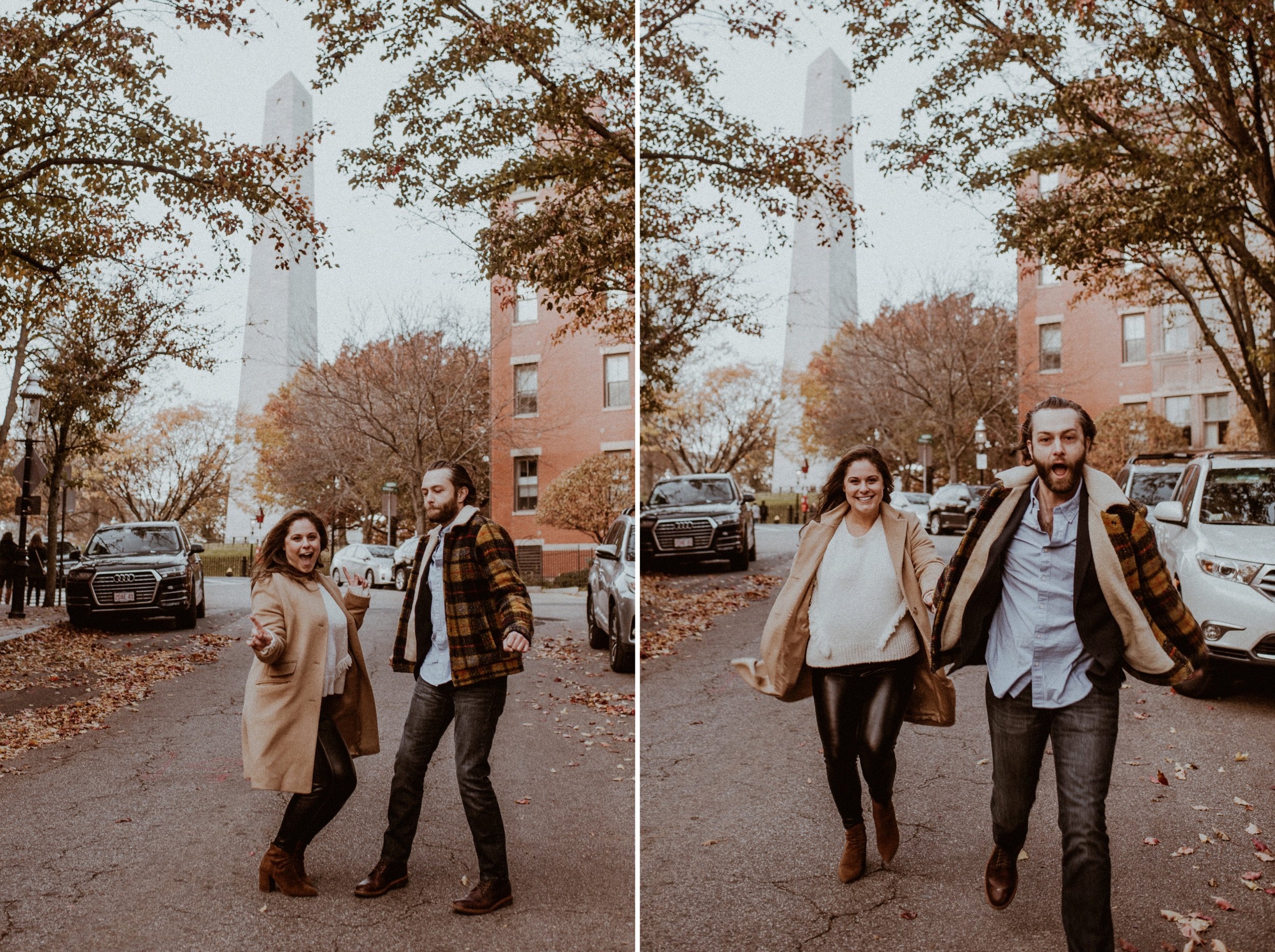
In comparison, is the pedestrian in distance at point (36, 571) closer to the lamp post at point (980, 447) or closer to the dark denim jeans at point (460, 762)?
the dark denim jeans at point (460, 762)

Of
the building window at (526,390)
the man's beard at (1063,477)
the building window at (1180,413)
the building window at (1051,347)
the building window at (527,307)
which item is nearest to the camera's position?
the man's beard at (1063,477)

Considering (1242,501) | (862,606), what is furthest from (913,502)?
(1242,501)

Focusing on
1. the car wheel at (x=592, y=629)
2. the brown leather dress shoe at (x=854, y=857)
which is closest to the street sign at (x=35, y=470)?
the car wheel at (x=592, y=629)

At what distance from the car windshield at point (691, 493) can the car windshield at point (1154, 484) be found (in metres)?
1.37

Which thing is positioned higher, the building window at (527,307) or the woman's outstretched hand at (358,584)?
the building window at (527,307)

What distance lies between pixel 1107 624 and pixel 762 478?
4.58 feet

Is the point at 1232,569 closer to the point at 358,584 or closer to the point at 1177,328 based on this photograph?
the point at 1177,328

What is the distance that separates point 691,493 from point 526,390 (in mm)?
786

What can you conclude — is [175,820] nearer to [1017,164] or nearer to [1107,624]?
[1107,624]

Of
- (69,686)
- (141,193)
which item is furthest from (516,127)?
(69,686)

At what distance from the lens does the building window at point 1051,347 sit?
125 inches

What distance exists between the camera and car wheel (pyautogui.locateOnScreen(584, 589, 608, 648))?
369 centimetres

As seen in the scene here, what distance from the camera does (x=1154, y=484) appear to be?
123 inches

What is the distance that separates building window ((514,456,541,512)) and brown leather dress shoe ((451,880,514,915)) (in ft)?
3.89
